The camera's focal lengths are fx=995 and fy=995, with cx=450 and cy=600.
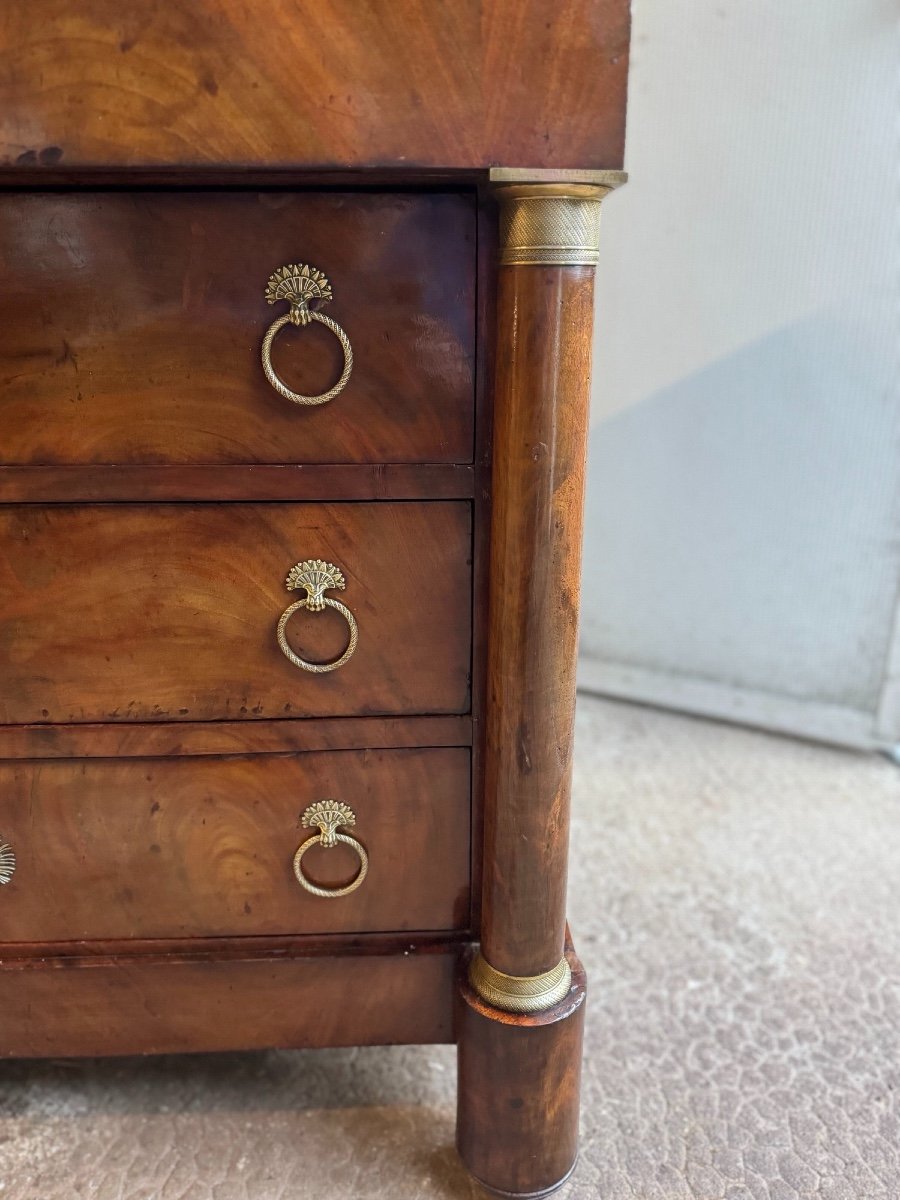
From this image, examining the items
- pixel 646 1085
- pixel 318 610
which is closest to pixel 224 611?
pixel 318 610

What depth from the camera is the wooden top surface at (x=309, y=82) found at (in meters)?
0.59

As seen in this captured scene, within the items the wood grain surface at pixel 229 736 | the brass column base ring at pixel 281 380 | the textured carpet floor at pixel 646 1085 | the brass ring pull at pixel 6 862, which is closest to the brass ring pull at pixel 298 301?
the brass column base ring at pixel 281 380

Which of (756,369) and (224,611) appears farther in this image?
(756,369)

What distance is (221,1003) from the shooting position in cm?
85

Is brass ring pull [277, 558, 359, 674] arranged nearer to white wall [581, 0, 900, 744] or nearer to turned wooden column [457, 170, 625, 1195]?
turned wooden column [457, 170, 625, 1195]

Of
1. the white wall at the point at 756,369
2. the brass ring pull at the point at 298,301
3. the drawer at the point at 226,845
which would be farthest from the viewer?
the white wall at the point at 756,369

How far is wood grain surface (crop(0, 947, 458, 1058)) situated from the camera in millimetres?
833

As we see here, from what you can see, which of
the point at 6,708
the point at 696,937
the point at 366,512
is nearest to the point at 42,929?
the point at 6,708

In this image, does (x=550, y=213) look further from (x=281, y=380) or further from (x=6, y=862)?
(x=6, y=862)

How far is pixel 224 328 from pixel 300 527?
0.15 meters

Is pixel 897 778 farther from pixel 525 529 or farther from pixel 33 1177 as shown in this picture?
pixel 33 1177

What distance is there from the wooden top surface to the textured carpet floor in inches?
31.7

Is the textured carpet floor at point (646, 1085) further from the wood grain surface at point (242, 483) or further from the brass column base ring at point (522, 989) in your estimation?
the wood grain surface at point (242, 483)

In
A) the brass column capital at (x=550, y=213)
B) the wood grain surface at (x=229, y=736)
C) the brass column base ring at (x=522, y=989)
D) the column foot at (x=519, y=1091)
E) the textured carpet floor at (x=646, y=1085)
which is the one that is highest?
the brass column capital at (x=550, y=213)
